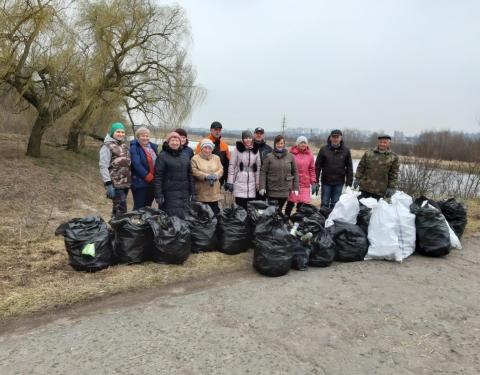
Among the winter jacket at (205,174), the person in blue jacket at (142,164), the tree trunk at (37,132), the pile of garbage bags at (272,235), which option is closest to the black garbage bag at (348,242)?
the pile of garbage bags at (272,235)

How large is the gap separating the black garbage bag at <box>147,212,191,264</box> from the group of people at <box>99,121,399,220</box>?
0.50m

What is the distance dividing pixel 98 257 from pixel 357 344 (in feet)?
8.49

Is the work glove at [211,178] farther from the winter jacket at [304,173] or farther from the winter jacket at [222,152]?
the winter jacket at [304,173]

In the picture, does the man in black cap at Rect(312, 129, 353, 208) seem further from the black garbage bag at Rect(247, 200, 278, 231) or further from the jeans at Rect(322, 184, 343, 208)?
the black garbage bag at Rect(247, 200, 278, 231)

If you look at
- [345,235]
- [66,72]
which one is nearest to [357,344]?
[345,235]

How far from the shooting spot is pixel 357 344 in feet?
9.45

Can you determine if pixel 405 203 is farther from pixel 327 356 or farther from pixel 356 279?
pixel 327 356

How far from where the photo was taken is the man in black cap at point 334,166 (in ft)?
19.2

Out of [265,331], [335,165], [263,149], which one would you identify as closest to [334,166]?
[335,165]

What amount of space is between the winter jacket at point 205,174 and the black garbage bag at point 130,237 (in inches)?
41.6

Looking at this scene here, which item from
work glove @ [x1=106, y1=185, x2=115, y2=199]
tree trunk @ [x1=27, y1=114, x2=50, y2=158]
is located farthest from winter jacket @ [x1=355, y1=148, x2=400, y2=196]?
tree trunk @ [x1=27, y1=114, x2=50, y2=158]

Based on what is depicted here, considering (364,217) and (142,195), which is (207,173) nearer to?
(142,195)

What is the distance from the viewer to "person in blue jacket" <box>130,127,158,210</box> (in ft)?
15.5

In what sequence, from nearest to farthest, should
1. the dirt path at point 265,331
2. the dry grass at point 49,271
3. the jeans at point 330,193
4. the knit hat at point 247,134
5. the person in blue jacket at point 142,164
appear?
the dirt path at point 265,331 → the dry grass at point 49,271 → the person in blue jacket at point 142,164 → the knit hat at point 247,134 → the jeans at point 330,193
